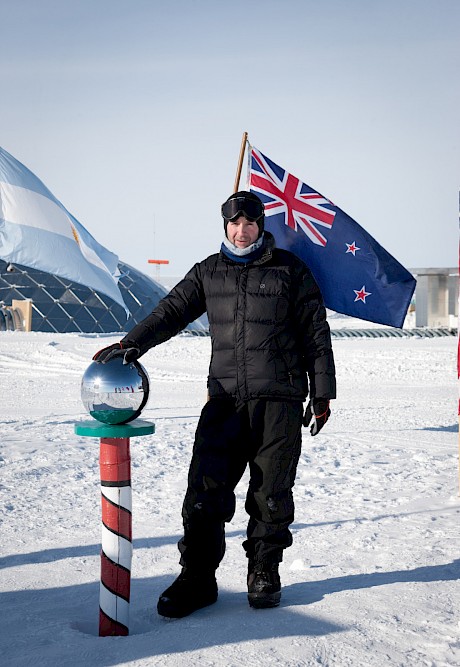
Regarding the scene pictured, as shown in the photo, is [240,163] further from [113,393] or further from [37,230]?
[113,393]

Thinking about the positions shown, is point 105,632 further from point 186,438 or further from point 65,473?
point 186,438

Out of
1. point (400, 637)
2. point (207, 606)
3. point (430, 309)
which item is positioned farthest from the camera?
point (430, 309)

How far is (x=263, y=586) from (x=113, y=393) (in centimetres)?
103

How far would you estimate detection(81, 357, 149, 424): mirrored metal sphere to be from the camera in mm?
2812

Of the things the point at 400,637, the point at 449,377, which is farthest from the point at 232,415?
the point at 449,377

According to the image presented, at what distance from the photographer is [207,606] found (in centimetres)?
332

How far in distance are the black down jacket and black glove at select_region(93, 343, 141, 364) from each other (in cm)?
13

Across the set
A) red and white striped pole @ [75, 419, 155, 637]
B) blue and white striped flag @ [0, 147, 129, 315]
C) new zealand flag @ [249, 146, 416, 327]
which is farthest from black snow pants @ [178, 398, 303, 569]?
blue and white striped flag @ [0, 147, 129, 315]

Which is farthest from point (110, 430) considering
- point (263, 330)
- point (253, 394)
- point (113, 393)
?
point (263, 330)

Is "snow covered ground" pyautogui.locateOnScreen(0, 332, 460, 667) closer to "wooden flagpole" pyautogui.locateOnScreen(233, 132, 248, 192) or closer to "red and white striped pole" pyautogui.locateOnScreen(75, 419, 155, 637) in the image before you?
"red and white striped pole" pyautogui.locateOnScreen(75, 419, 155, 637)

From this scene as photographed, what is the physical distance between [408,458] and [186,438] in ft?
6.78

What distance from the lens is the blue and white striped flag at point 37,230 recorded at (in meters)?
8.20

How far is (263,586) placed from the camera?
3.23 meters

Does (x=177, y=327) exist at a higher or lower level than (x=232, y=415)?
higher
